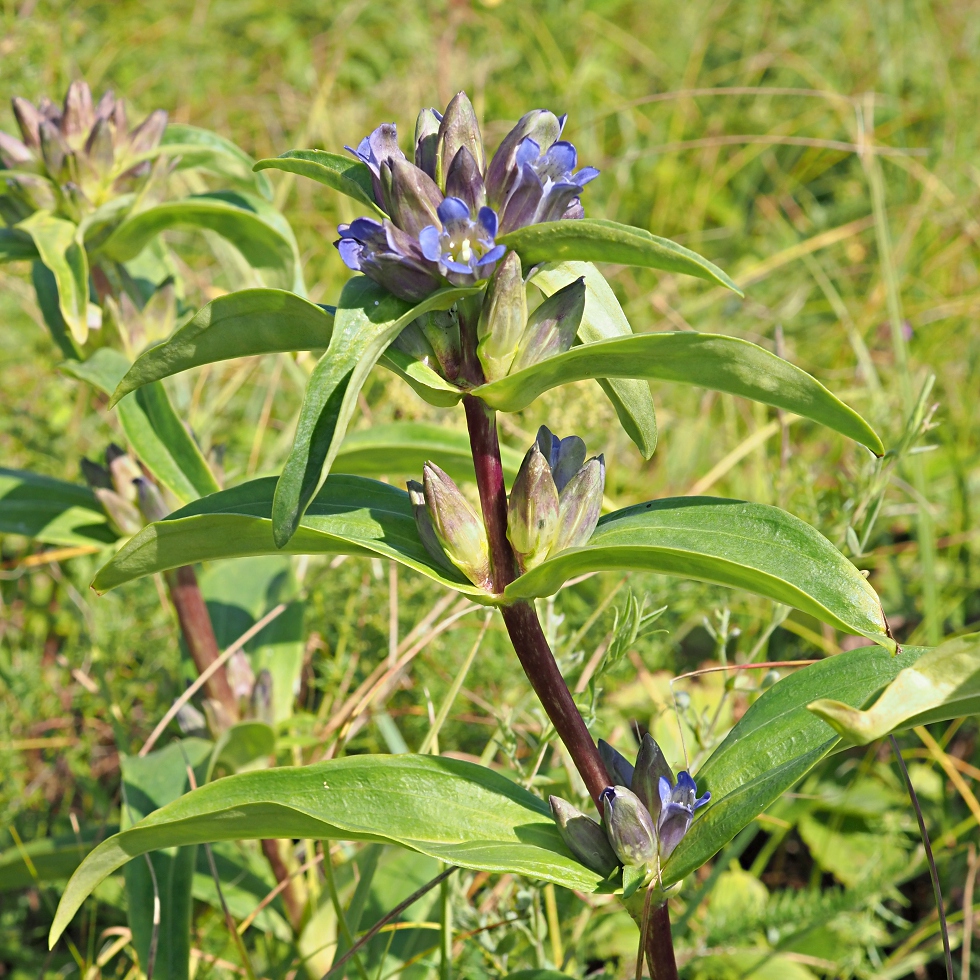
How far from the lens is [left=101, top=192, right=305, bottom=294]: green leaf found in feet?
5.61

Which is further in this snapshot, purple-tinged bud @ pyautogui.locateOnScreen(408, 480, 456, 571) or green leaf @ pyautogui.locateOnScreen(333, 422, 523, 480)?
green leaf @ pyautogui.locateOnScreen(333, 422, 523, 480)

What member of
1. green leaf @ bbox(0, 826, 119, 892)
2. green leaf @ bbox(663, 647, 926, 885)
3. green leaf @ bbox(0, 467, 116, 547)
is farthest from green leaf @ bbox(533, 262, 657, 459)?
green leaf @ bbox(0, 826, 119, 892)

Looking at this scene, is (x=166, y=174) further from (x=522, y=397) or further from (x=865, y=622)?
(x=865, y=622)

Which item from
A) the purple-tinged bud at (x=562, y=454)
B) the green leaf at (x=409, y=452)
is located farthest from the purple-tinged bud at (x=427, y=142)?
the green leaf at (x=409, y=452)

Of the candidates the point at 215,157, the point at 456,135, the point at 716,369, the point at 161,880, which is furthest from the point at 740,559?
the point at 215,157

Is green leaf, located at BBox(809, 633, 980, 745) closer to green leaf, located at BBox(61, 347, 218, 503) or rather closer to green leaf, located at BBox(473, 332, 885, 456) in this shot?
green leaf, located at BBox(473, 332, 885, 456)

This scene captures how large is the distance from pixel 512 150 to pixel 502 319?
185 mm

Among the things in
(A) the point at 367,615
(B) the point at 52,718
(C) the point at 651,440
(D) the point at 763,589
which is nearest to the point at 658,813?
(D) the point at 763,589

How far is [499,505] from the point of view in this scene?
1158 mm

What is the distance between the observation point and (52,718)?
2441mm

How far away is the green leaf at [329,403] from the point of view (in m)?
0.91

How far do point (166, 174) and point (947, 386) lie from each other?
2.52m

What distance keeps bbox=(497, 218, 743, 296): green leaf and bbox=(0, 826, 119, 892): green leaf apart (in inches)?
57.9

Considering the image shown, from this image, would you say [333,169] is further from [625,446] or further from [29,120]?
[625,446]
